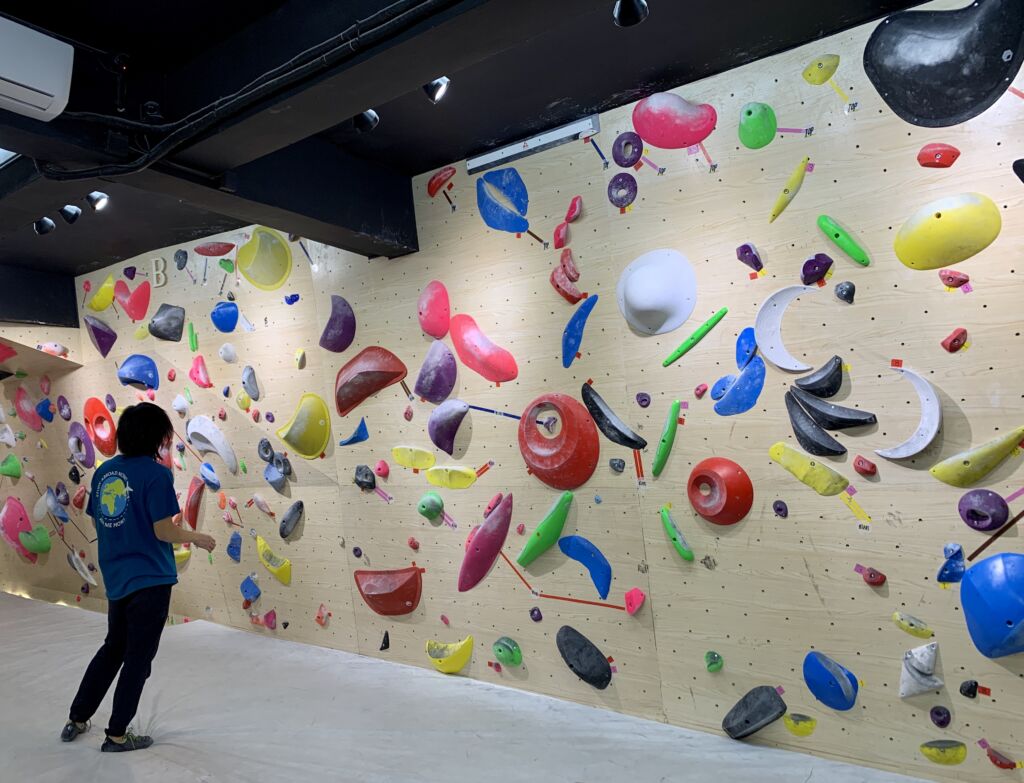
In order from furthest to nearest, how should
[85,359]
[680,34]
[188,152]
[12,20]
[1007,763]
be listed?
1. [85,359]
2. [188,152]
3. [680,34]
4. [1007,763]
5. [12,20]

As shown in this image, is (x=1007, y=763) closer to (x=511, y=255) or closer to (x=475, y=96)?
(x=511, y=255)

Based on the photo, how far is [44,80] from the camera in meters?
1.82

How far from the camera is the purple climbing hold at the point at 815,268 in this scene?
2127 mm

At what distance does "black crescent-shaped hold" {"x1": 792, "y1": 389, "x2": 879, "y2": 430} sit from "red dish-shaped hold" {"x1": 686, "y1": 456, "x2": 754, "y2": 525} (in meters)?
0.29

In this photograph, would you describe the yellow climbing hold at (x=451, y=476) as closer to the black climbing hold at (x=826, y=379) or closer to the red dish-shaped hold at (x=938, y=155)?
the black climbing hold at (x=826, y=379)

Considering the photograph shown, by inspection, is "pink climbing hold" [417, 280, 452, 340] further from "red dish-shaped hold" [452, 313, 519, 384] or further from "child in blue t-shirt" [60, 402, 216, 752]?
"child in blue t-shirt" [60, 402, 216, 752]

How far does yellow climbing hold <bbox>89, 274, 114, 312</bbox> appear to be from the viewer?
4387 millimetres

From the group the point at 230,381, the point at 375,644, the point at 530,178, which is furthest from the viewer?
the point at 230,381

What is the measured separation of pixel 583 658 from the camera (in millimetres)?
2670

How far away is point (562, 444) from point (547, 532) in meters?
0.36

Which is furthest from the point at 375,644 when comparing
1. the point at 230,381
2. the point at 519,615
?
the point at 230,381

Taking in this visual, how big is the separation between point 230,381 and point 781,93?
302 centimetres

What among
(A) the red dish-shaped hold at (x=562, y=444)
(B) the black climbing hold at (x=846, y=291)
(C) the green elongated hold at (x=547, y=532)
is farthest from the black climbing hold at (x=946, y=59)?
(C) the green elongated hold at (x=547, y=532)

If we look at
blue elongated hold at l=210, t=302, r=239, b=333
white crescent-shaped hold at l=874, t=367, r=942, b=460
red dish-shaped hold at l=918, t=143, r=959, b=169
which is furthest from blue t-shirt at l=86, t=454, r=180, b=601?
red dish-shaped hold at l=918, t=143, r=959, b=169
